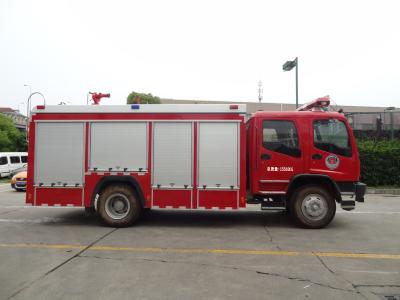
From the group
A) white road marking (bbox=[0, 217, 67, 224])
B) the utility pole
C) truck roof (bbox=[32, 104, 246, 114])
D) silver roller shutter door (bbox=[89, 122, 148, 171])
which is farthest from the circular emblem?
the utility pole

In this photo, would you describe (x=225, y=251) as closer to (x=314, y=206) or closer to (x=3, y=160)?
(x=314, y=206)

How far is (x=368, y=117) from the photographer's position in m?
19.2

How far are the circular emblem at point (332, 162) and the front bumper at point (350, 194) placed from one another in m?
0.46

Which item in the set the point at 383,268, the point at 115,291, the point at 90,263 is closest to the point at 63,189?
the point at 90,263

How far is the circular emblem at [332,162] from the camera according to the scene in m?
7.44

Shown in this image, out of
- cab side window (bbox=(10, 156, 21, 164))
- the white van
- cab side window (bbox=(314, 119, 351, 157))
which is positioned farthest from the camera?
cab side window (bbox=(10, 156, 21, 164))

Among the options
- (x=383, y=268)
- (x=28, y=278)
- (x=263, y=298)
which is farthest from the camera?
(x=383, y=268)

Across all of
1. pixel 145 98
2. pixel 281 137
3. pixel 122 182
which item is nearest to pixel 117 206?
pixel 122 182

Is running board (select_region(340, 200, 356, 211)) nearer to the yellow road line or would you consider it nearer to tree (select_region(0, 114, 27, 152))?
the yellow road line

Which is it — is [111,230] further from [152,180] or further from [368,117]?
[368,117]

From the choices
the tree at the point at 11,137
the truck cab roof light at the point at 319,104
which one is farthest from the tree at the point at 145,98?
the truck cab roof light at the point at 319,104

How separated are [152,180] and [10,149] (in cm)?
4776

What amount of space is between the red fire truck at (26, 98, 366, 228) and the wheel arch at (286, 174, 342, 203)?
0.02 metres

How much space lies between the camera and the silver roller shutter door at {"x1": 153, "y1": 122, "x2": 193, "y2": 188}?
7570 mm
